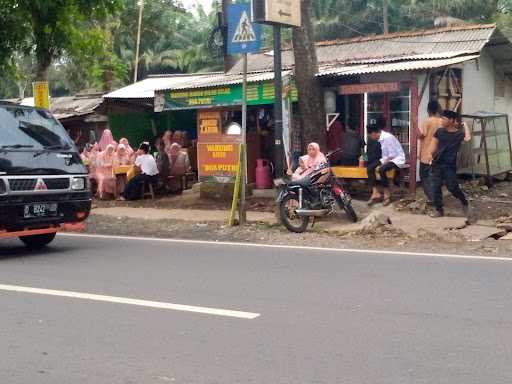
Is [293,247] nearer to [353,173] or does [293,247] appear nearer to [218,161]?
[353,173]

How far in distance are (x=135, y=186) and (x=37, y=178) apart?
22.5 feet

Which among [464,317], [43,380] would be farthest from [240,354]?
[464,317]

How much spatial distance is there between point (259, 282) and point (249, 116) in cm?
915

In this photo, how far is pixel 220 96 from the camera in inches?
560

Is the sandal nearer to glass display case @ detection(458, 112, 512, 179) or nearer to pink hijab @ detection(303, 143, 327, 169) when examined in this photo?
pink hijab @ detection(303, 143, 327, 169)

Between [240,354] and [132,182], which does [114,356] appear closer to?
[240,354]

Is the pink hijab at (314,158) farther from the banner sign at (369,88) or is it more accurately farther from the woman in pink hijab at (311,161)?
the banner sign at (369,88)

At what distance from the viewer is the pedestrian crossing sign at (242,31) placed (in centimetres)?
1027

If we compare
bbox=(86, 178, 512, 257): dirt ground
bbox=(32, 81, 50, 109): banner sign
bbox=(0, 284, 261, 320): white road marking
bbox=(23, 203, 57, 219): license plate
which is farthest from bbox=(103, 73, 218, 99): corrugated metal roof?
bbox=(0, 284, 261, 320): white road marking

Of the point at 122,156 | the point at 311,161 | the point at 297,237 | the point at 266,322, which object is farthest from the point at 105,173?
the point at 266,322

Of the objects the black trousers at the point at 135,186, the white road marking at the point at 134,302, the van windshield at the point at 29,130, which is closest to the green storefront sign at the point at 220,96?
the black trousers at the point at 135,186

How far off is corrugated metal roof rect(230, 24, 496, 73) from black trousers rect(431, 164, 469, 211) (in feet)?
9.53

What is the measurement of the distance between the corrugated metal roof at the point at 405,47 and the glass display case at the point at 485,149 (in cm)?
147

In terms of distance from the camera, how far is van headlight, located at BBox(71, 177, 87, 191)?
29.5ft
